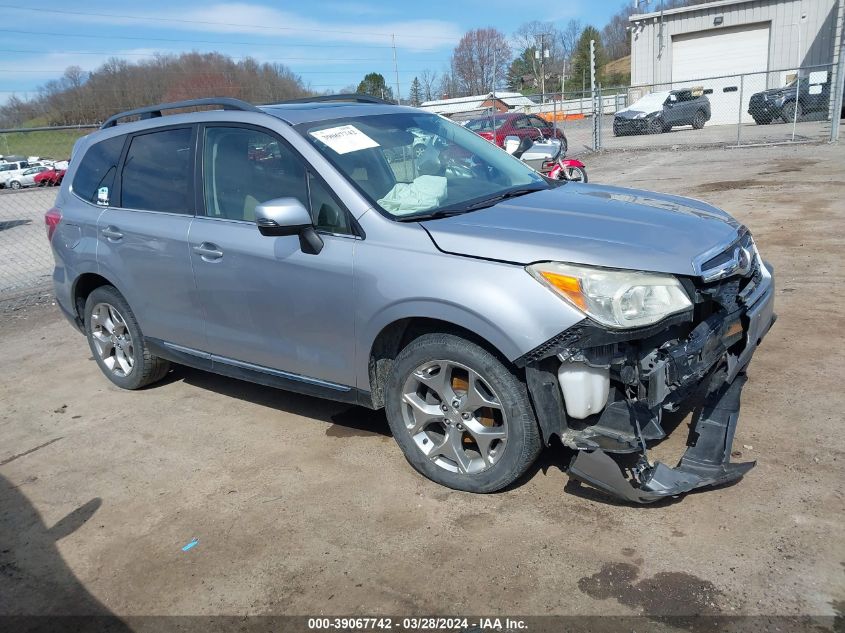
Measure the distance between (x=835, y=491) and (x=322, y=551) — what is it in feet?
7.70

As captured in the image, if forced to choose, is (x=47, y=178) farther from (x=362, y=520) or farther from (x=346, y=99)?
(x=362, y=520)

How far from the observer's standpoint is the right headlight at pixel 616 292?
116 inches

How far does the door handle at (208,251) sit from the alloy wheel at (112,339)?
125 cm

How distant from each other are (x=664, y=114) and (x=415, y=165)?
1089 inches

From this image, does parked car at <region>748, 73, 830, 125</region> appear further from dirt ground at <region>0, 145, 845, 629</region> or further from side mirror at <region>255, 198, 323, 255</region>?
side mirror at <region>255, 198, 323, 255</region>

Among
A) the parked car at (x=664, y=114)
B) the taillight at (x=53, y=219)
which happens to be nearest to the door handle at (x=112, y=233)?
the taillight at (x=53, y=219)

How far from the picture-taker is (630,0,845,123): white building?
35125 millimetres

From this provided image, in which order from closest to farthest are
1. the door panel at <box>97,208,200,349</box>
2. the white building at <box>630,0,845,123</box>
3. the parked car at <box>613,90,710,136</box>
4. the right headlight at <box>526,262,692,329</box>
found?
the right headlight at <box>526,262,692,329</box> → the door panel at <box>97,208,200,349</box> → the parked car at <box>613,90,710,136</box> → the white building at <box>630,0,845,123</box>

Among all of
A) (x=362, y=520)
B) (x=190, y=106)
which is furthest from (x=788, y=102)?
(x=362, y=520)

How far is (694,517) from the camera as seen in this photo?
3.14 metres

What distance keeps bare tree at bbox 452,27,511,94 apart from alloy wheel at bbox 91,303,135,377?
260 feet

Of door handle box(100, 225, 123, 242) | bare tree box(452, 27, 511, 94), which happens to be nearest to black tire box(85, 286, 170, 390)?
door handle box(100, 225, 123, 242)

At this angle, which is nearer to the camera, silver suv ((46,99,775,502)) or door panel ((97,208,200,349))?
silver suv ((46,99,775,502))

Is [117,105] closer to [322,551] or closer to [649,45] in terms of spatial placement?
[649,45]
